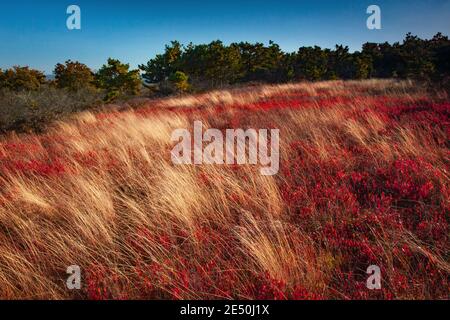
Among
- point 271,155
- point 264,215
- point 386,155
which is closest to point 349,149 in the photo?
point 386,155

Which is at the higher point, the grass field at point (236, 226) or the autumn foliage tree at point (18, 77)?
the autumn foliage tree at point (18, 77)

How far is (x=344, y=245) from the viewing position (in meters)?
2.56

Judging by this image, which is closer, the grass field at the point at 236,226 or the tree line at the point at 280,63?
the grass field at the point at 236,226

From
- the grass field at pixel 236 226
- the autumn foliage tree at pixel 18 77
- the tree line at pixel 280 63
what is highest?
the tree line at pixel 280 63

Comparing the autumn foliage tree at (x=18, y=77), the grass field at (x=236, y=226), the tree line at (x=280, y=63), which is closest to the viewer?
the grass field at (x=236, y=226)

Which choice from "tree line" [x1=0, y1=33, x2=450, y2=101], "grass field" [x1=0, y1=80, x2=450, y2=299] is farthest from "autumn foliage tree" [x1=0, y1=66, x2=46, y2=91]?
"grass field" [x1=0, y1=80, x2=450, y2=299]

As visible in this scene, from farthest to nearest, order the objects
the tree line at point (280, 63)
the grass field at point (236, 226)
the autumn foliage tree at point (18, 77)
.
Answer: the tree line at point (280, 63) < the autumn foliage tree at point (18, 77) < the grass field at point (236, 226)

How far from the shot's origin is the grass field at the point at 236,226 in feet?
7.14

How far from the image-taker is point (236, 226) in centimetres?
266

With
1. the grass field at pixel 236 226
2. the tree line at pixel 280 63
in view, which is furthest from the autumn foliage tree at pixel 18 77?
the grass field at pixel 236 226

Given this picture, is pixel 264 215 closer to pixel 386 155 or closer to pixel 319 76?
pixel 386 155

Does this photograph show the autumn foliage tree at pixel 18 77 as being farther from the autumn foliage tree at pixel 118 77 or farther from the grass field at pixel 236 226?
the grass field at pixel 236 226

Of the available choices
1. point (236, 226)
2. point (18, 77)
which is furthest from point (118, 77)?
point (236, 226)

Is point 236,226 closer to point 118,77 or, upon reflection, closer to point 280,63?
point 118,77
